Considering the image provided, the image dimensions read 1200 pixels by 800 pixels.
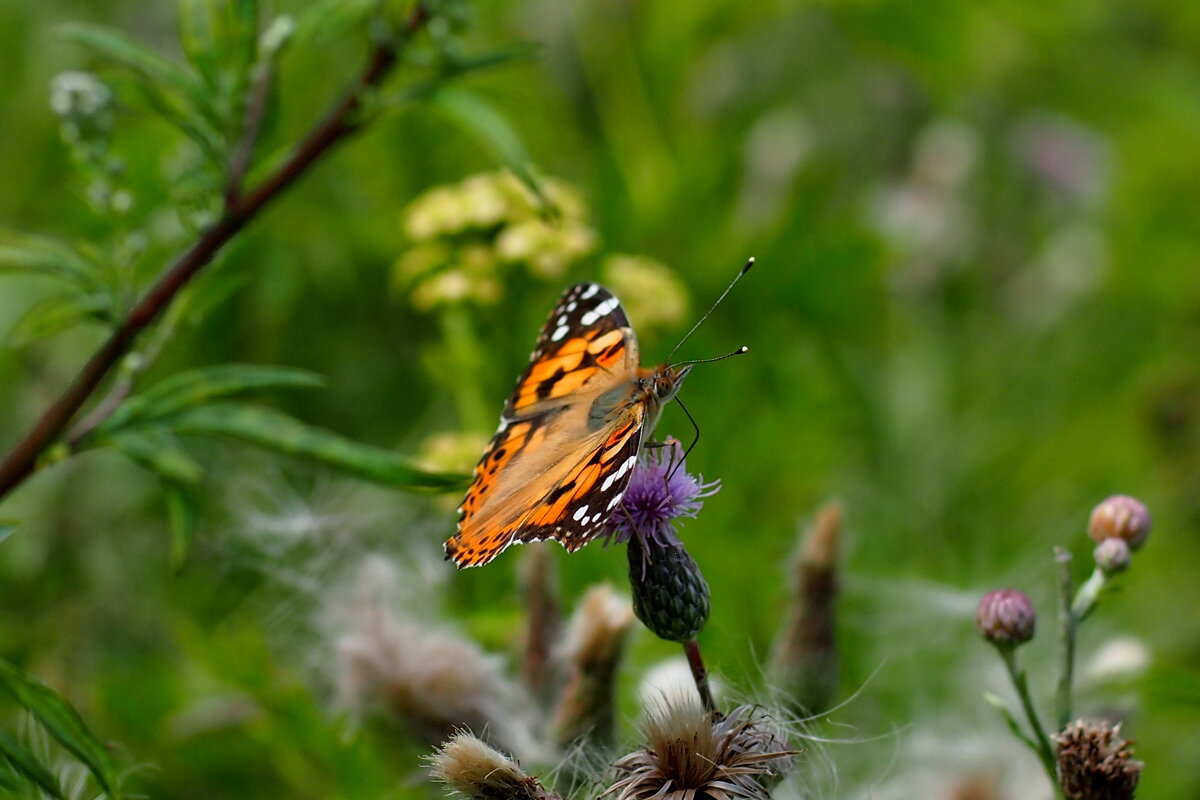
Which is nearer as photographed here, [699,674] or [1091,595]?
[699,674]

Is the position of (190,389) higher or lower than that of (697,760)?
higher

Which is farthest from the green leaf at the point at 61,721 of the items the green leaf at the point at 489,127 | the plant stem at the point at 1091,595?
the plant stem at the point at 1091,595

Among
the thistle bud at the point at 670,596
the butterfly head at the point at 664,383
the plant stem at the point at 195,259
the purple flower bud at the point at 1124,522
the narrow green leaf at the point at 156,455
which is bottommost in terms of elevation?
the purple flower bud at the point at 1124,522

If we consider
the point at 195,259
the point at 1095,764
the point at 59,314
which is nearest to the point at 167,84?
the point at 195,259

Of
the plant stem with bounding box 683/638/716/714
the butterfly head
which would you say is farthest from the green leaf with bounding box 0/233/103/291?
the plant stem with bounding box 683/638/716/714

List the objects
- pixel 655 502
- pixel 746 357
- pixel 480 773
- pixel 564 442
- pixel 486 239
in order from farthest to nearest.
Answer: pixel 746 357 → pixel 486 239 → pixel 564 442 → pixel 655 502 → pixel 480 773

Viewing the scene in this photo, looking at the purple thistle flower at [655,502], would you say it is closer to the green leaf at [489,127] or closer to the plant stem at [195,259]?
the green leaf at [489,127]

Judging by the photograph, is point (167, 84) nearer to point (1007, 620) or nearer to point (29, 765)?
point (29, 765)
